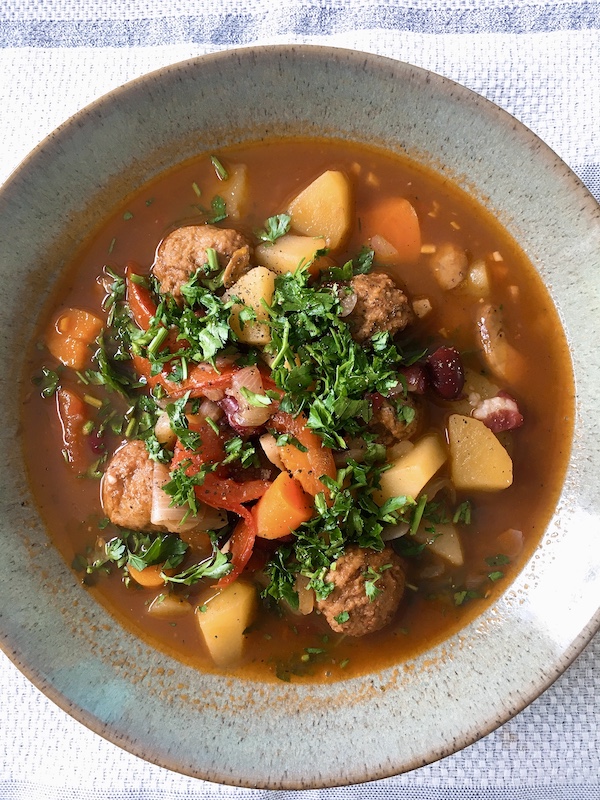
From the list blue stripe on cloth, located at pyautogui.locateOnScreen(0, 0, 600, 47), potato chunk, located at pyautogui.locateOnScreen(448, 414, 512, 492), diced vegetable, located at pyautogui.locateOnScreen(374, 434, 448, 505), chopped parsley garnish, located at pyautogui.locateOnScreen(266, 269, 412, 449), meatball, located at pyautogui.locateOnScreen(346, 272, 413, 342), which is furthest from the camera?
blue stripe on cloth, located at pyautogui.locateOnScreen(0, 0, 600, 47)

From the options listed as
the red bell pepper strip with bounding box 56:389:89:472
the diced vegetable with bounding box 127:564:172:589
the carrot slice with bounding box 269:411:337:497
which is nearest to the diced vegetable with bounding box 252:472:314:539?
the carrot slice with bounding box 269:411:337:497

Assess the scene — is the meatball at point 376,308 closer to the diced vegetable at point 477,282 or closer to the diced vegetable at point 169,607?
the diced vegetable at point 477,282

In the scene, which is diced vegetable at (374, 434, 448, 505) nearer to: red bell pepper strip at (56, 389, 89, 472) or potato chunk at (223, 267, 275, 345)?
potato chunk at (223, 267, 275, 345)

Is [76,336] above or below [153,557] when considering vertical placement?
above

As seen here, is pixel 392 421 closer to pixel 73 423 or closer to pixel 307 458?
pixel 307 458

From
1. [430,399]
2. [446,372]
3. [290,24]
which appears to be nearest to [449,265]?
[446,372]

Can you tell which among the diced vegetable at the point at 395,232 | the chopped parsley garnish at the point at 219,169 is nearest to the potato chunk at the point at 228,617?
the diced vegetable at the point at 395,232
